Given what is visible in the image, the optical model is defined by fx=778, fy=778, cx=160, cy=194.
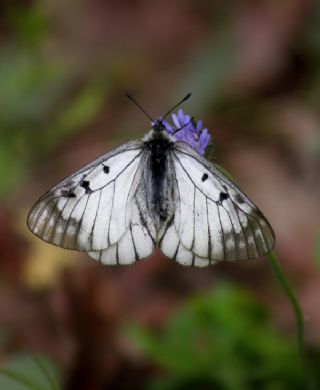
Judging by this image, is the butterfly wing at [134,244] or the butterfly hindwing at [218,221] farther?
the butterfly wing at [134,244]

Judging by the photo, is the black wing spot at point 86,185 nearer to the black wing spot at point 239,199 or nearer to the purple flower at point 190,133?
the purple flower at point 190,133

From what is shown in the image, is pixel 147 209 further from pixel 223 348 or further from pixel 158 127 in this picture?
pixel 223 348

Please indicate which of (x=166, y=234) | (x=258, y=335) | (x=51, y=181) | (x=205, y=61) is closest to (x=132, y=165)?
(x=166, y=234)

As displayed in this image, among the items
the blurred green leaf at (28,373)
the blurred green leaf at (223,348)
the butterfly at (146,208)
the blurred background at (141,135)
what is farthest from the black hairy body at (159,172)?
the blurred green leaf at (223,348)

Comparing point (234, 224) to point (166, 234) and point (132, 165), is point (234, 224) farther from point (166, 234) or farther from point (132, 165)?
point (132, 165)

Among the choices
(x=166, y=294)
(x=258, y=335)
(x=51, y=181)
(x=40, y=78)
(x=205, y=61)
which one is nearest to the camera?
(x=258, y=335)
